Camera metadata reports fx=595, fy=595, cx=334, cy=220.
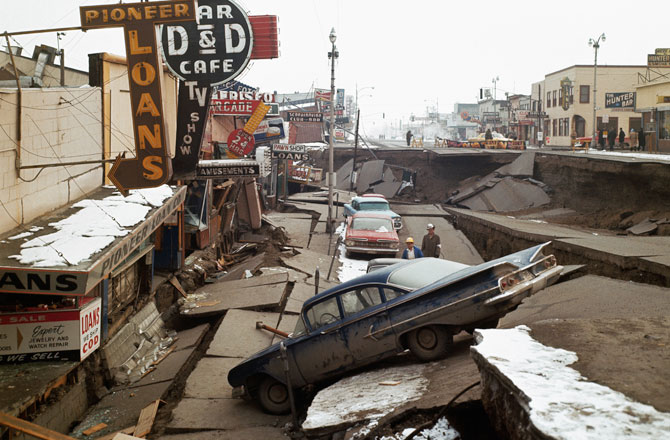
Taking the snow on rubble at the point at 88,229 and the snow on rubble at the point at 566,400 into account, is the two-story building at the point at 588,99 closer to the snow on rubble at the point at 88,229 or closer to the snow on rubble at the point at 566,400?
the snow on rubble at the point at 88,229

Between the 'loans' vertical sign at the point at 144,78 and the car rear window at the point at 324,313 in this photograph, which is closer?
the car rear window at the point at 324,313

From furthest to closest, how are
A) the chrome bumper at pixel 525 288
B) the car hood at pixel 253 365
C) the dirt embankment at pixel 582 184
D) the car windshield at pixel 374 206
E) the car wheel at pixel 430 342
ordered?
the car windshield at pixel 374 206, the dirt embankment at pixel 582 184, the car hood at pixel 253 365, the car wheel at pixel 430 342, the chrome bumper at pixel 525 288

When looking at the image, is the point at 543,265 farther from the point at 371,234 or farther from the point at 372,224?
the point at 372,224

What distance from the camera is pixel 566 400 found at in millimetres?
4152

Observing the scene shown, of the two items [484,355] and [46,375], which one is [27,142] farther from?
[484,355]

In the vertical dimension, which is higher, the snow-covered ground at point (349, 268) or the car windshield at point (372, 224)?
the car windshield at point (372, 224)

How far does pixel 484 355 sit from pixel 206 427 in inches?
180

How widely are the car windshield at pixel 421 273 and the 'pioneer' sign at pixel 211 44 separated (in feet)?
26.0

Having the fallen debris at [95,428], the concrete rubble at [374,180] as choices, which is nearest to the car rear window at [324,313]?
the fallen debris at [95,428]

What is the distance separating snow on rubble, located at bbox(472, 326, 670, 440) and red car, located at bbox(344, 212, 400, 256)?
47.6ft

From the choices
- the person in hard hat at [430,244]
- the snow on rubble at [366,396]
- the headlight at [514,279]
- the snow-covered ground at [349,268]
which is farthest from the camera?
the snow-covered ground at [349,268]

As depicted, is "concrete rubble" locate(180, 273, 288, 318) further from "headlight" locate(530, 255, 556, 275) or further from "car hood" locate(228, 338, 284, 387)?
"headlight" locate(530, 255, 556, 275)

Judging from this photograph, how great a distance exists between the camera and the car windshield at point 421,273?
754cm

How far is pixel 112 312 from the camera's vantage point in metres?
10.9
